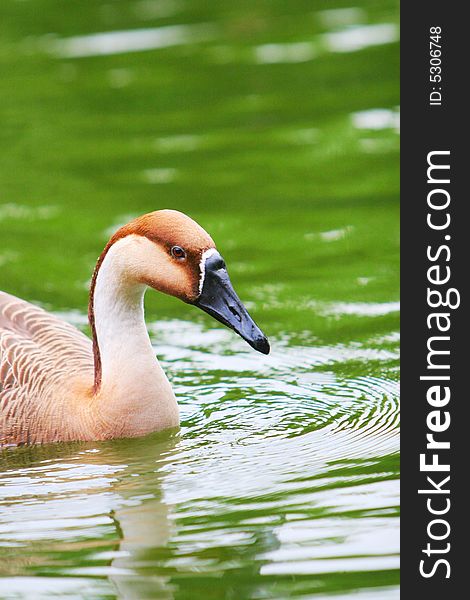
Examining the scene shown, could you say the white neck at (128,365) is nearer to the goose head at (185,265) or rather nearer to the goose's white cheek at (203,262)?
the goose head at (185,265)

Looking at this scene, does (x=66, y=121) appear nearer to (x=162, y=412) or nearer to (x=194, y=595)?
(x=162, y=412)

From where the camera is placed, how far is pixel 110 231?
13.9 m

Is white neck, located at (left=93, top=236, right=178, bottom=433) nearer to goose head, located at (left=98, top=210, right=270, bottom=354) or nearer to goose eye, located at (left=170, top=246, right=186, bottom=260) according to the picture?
goose head, located at (left=98, top=210, right=270, bottom=354)

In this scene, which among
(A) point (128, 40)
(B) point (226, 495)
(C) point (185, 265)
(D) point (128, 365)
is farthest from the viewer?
(A) point (128, 40)

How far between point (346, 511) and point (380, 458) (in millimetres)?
985

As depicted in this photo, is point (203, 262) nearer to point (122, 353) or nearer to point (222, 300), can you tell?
point (222, 300)

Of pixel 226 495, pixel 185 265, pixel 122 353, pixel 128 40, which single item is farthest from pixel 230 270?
pixel 128 40

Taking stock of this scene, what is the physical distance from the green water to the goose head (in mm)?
931

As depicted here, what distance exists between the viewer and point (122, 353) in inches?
368

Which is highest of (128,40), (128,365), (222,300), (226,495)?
(128,40)

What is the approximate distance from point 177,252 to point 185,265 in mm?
96

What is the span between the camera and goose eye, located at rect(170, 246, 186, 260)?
881cm

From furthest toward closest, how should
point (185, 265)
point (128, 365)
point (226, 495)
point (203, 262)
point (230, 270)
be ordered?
point (230, 270), point (128, 365), point (185, 265), point (203, 262), point (226, 495)

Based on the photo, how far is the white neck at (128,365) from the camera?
932 centimetres
